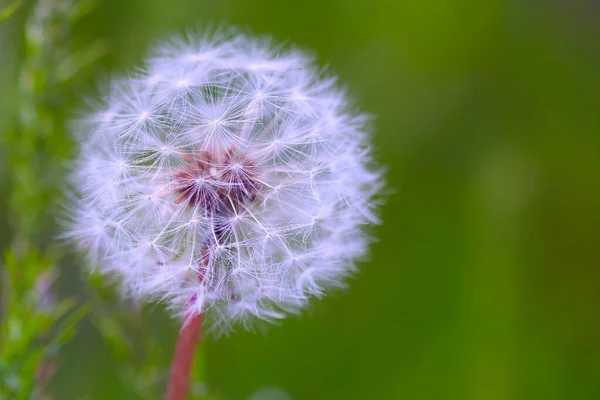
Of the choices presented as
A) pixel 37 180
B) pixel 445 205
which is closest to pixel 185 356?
pixel 37 180

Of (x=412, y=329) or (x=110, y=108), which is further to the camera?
(x=412, y=329)

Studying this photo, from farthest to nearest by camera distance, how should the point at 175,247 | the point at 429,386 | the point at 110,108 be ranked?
the point at 429,386, the point at 110,108, the point at 175,247

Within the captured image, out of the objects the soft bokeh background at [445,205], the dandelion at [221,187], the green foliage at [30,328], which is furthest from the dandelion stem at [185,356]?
the soft bokeh background at [445,205]

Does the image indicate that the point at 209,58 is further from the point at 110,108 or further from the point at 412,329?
the point at 412,329

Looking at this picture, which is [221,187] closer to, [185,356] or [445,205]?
[185,356]

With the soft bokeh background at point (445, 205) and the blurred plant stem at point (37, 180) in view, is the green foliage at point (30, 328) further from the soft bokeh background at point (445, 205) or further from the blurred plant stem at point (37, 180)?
the soft bokeh background at point (445, 205)

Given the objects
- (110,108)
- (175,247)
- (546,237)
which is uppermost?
(546,237)

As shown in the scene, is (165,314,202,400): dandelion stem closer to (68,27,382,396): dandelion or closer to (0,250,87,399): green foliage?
(68,27,382,396): dandelion

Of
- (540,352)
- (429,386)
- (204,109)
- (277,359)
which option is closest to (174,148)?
(204,109)
